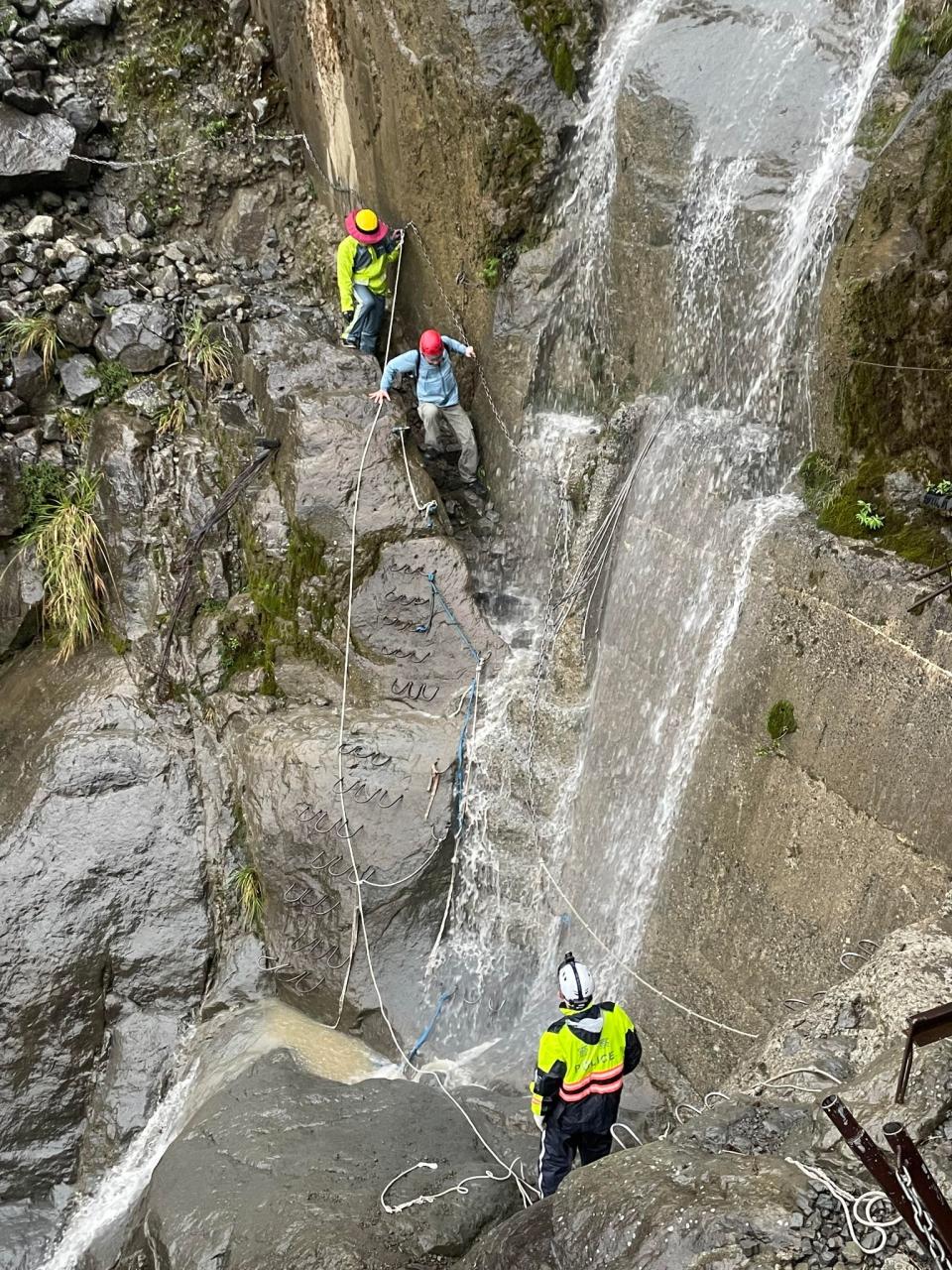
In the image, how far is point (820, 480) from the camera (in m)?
5.71

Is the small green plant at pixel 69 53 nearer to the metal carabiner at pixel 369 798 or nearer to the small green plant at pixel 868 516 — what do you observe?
the metal carabiner at pixel 369 798

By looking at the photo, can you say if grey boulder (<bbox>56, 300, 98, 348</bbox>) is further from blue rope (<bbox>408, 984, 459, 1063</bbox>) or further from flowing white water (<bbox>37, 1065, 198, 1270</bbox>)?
blue rope (<bbox>408, 984, 459, 1063</bbox>)

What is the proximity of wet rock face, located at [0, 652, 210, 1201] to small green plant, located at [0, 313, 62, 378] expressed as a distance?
291 centimetres

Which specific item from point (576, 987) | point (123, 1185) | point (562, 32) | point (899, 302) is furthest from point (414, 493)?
point (123, 1185)

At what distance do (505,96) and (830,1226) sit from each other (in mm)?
6851

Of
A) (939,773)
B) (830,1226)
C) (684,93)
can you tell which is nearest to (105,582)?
Answer: (684,93)

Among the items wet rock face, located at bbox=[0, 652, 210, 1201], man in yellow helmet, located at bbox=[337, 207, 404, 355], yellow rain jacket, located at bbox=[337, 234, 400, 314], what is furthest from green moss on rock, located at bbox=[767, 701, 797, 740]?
yellow rain jacket, located at bbox=[337, 234, 400, 314]

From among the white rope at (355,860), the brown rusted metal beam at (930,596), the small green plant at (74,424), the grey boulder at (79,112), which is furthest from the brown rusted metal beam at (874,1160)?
the grey boulder at (79,112)

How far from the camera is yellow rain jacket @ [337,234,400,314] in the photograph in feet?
26.6

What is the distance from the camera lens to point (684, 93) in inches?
259

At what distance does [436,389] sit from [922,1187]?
20.6 feet

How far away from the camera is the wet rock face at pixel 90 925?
7.02m

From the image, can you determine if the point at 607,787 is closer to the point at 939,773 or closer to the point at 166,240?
the point at 939,773

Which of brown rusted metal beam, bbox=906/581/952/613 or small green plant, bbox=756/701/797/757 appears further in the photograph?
small green plant, bbox=756/701/797/757
